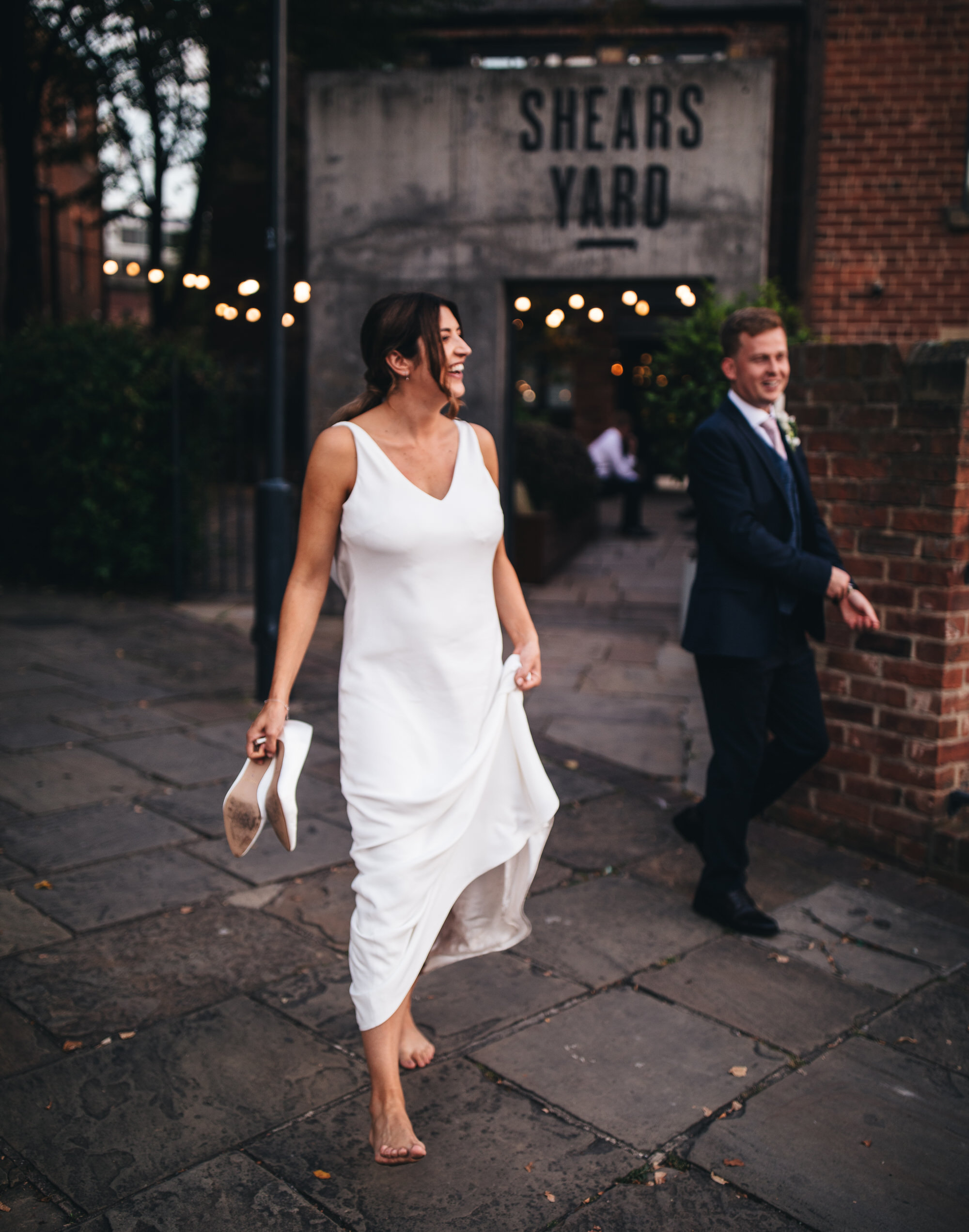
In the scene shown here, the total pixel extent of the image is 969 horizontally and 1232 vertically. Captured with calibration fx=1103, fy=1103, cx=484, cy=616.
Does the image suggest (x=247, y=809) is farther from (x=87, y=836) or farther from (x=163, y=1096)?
(x=87, y=836)

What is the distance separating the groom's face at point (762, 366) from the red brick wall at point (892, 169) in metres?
6.87

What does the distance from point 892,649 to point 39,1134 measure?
3283 millimetres

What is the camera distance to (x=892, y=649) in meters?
4.25

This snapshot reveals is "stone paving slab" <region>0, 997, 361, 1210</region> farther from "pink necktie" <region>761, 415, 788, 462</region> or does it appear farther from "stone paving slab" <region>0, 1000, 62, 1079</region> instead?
"pink necktie" <region>761, 415, 788, 462</region>

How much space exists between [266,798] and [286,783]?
0.06m

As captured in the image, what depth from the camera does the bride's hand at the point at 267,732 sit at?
2498 millimetres

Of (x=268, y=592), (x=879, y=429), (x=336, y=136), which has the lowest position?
(x=268, y=592)

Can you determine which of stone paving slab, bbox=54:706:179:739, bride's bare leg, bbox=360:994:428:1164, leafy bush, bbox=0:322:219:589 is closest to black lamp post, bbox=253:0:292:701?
stone paving slab, bbox=54:706:179:739

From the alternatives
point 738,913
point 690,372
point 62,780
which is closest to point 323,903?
point 738,913

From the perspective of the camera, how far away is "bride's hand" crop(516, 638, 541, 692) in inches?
110

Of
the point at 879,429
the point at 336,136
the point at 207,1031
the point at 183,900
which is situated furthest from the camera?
the point at 336,136

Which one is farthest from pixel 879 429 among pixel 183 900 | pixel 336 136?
pixel 336 136

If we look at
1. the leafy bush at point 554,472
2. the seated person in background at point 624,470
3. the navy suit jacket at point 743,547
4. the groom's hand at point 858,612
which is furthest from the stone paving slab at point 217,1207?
the seated person in background at point 624,470

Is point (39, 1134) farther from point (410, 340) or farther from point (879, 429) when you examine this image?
point (879, 429)
